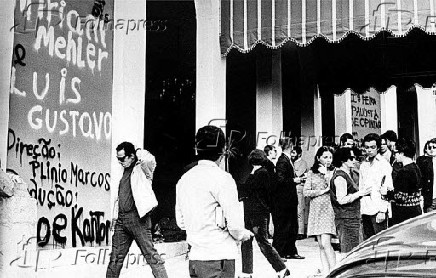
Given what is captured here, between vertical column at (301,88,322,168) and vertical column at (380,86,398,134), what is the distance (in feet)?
10.7

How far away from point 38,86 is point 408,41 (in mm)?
7188

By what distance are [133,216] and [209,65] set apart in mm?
3628

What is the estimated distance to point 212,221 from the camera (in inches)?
140

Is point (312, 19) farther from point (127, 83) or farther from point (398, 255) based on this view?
point (398, 255)

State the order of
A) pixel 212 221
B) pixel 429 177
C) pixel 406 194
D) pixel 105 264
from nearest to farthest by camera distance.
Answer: pixel 212 221 < pixel 406 194 < pixel 105 264 < pixel 429 177

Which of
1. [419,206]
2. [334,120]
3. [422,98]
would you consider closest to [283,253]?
[419,206]

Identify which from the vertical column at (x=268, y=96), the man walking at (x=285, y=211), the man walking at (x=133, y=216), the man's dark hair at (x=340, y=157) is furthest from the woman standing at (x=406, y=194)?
the vertical column at (x=268, y=96)

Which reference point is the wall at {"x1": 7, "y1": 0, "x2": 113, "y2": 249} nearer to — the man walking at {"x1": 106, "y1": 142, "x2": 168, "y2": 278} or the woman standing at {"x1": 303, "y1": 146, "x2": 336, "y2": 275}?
the man walking at {"x1": 106, "y1": 142, "x2": 168, "y2": 278}

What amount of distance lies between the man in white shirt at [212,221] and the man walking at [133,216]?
1714 mm

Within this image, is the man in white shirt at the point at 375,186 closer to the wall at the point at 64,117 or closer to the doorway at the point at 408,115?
the wall at the point at 64,117

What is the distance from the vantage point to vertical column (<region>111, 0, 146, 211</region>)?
6738mm

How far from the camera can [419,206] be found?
604 cm

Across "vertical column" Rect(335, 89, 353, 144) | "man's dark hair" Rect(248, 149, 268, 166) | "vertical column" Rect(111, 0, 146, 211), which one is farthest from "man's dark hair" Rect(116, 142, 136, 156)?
"vertical column" Rect(335, 89, 353, 144)

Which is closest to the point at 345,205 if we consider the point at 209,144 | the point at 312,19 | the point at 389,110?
Answer: the point at 209,144
